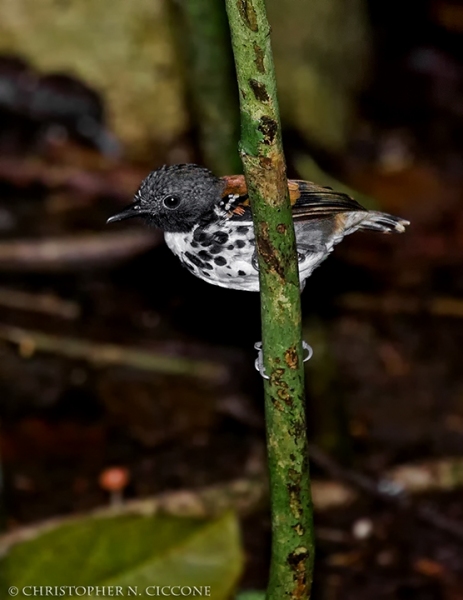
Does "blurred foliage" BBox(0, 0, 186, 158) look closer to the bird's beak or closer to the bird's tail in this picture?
the bird's tail

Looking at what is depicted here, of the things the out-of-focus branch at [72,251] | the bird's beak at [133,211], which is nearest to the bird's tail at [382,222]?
the bird's beak at [133,211]

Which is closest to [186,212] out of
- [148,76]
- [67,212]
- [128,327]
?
[128,327]

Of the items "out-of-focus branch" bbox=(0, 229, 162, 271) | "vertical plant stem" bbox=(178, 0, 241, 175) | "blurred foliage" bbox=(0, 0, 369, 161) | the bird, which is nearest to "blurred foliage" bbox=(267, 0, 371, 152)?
"blurred foliage" bbox=(0, 0, 369, 161)

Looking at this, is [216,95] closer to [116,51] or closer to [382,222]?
[382,222]

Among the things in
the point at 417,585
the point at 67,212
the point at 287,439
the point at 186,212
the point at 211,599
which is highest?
the point at 186,212

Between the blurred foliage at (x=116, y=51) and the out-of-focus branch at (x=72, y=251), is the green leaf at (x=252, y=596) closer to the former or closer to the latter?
the out-of-focus branch at (x=72, y=251)

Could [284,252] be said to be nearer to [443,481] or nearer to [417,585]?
[417,585]
